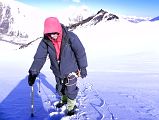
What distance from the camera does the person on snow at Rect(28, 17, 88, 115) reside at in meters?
7.01

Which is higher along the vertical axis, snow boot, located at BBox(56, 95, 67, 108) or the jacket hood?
the jacket hood

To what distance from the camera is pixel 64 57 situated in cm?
722

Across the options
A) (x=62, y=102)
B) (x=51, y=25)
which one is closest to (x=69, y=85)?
(x=62, y=102)

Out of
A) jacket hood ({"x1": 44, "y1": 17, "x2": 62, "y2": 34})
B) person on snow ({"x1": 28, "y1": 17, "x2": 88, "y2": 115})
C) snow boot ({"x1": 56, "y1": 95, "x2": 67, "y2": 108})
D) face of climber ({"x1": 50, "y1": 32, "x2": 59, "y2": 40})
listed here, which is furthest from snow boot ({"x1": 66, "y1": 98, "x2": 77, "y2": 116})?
jacket hood ({"x1": 44, "y1": 17, "x2": 62, "y2": 34})

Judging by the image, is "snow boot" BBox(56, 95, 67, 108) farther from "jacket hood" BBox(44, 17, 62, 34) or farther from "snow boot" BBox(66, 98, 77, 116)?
"jacket hood" BBox(44, 17, 62, 34)

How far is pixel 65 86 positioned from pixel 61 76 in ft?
0.87

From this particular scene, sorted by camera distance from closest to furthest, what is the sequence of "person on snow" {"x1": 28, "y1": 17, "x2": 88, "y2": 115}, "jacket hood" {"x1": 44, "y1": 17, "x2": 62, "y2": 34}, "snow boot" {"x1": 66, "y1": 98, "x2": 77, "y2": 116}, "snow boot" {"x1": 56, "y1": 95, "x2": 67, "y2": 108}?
"jacket hood" {"x1": 44, "y1": 17, "x2": 62, "y2": 34}
"person on snow" {"x1": 28, "y1": 17, "x2": 88, "y2": 115}
"snow boot" {"x1": 66, "y1": 98, "x2": 77, "y2": 116}
"snow boot" {"x1": 56, "y1": 95, "x2": 67, "y2": 108}

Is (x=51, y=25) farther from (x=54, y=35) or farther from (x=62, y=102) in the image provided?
(x=62, y=102)

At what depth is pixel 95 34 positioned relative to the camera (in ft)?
120

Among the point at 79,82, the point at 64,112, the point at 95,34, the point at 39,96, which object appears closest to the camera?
the point at 64,112

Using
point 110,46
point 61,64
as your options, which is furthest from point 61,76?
point 110,46

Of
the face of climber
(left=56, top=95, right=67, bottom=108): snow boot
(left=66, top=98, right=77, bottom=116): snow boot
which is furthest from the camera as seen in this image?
(left=56, top=95, right=67, bottom=108): snow boot

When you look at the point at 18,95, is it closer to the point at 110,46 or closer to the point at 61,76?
the point at 61,76

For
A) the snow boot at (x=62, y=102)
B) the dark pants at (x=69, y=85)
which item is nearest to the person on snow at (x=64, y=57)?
the dark pants at (x=69, y=85)
